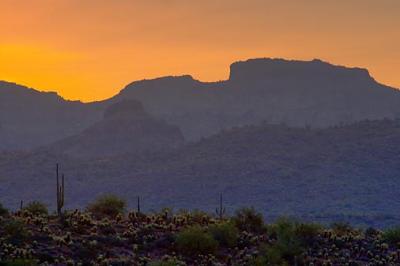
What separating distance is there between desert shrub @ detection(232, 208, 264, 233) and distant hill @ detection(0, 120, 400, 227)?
81776mm

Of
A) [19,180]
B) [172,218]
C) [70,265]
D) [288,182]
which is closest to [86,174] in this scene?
[19,180]

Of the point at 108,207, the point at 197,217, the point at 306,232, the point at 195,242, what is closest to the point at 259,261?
the point at 195,242

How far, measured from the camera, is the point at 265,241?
104 ft

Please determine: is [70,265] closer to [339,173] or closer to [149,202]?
[149,202]

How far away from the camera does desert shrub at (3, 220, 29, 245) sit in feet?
86.4

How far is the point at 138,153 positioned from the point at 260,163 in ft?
95.2

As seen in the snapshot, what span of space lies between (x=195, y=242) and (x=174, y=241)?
1454 millimetres

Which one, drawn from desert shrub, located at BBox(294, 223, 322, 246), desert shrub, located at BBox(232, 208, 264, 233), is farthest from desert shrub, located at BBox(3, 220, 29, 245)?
desert shrub, located at BBox(232, 208, 264, 233)

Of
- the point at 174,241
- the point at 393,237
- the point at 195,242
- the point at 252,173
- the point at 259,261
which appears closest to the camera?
the point at 259,261

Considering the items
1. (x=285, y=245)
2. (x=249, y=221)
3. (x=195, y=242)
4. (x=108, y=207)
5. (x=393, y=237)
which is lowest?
(x=393, y=237)

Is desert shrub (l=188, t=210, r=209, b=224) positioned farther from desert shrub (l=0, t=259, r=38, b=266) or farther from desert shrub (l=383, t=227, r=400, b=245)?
desert shrub (l=0, t=259, r=38, b=266)

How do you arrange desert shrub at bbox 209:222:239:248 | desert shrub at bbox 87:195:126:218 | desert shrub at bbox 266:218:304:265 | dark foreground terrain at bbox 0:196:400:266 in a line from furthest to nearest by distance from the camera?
desert shrub at bbox 87:195:126:218
desert shrub at bbox 209:222:239:248
desert shrub at bbox 266:218:304:265
dark foreground terrain at bbox 0:196:400:266

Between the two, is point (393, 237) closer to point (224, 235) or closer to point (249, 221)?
point (249, 221)

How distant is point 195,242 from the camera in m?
28.3
